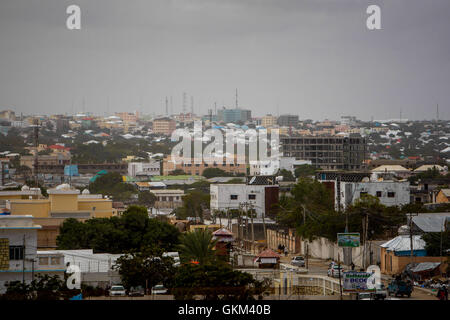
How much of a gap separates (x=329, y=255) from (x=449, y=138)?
16316 centimetres

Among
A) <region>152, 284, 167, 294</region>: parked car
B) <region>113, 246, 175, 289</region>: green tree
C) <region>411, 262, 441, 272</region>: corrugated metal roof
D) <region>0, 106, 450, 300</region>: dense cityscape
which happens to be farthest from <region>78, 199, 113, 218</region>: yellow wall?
<region>152, 284, 167, 294</region>: parked car

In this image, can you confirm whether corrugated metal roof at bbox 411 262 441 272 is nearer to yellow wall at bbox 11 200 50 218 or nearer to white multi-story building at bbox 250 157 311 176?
yellow wall at bbox 11 200 50 218

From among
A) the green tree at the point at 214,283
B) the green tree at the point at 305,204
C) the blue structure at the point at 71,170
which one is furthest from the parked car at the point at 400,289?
the blue structure at the point at 71,170

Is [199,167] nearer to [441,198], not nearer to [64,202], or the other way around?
[441,198]

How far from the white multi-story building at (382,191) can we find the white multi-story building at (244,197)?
8.19m

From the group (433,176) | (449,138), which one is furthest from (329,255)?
(449,138)

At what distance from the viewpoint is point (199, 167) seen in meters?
140

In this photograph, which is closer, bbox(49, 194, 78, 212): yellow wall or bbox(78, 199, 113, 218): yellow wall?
bbox(49, 194, 78, 212): yellow wall

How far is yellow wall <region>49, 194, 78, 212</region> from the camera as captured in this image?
137 feet

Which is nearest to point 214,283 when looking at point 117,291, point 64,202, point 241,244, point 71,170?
point 117,291

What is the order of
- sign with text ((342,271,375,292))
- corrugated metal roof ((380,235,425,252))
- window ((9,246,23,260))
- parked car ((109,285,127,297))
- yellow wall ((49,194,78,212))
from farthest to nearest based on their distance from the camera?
yellow wall ((49,194,78,212)), corrugated metal roof ((380,235,425,252)), window ((9,246,23,260)), parked car ((109,285,127,297)), sign with text ((342,271,375,292))

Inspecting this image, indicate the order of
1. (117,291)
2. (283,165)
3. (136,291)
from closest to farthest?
(117,291)
(136,291)
(283,165)

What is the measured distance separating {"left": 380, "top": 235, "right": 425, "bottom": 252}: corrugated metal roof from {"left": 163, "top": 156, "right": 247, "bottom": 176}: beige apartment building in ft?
345

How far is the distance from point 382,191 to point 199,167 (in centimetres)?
8727
